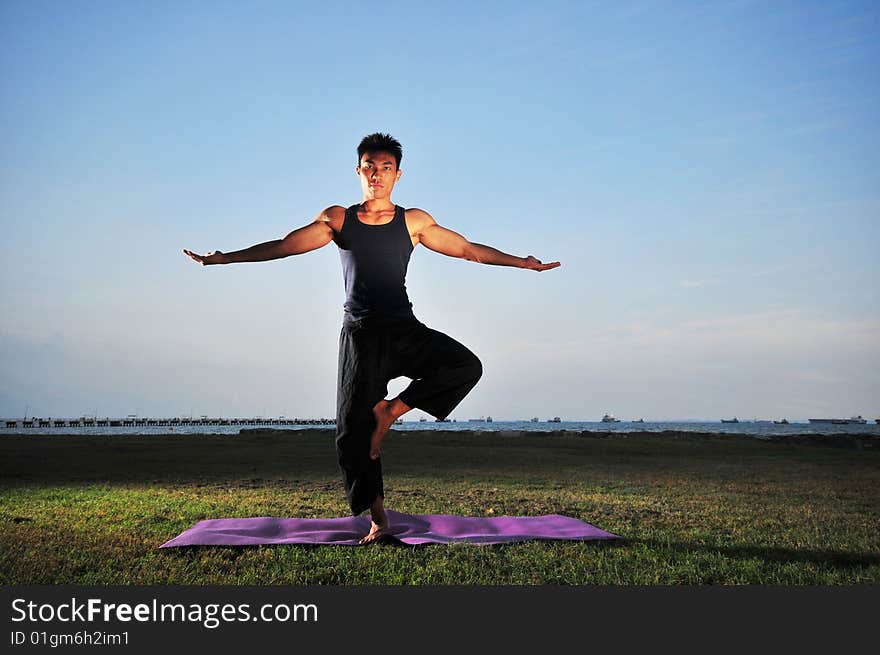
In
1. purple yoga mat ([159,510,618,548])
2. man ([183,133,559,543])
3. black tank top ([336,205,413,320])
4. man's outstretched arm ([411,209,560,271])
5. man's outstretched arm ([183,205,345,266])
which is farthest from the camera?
man's outstretched arm ([411,209,560,271])

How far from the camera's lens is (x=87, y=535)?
509 cm

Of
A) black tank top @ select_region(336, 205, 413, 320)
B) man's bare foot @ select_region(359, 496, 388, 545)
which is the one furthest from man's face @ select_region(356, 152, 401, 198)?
man's bare foot @ select_region(359, 496, 388, 545)

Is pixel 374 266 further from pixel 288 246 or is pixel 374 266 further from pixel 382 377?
pixel 382 377

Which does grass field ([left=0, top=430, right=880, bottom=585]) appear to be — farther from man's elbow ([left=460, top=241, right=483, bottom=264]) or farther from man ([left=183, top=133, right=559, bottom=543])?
man's elbow ([left=460, top=241, right=483, bottom=264])

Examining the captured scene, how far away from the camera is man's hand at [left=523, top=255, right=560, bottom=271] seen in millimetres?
5047

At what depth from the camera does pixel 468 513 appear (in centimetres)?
674

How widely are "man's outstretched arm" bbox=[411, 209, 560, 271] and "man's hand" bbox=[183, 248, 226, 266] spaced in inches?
61.9

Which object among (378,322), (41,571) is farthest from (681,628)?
(41,571)

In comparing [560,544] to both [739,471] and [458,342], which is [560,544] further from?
[739,471]

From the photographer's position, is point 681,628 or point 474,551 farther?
point 474,551

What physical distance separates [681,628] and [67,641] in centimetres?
274

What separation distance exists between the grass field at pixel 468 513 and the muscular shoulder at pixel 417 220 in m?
2.43

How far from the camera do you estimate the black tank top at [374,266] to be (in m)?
5.03

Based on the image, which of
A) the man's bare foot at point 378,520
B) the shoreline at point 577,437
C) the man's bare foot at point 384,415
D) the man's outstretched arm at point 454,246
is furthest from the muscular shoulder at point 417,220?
the shoreline at point 577,437
